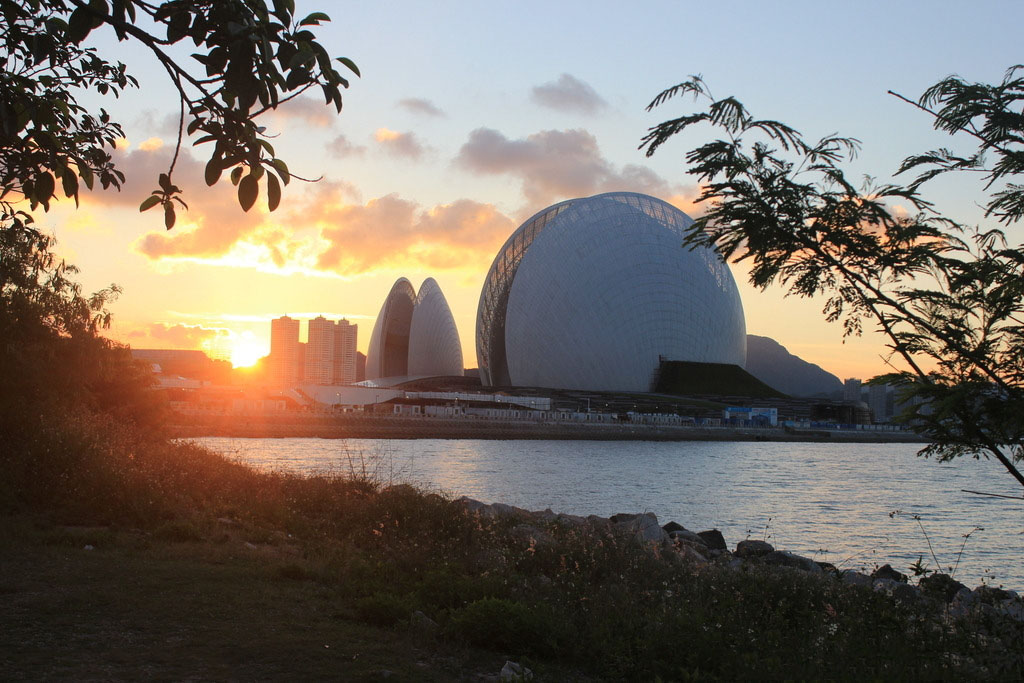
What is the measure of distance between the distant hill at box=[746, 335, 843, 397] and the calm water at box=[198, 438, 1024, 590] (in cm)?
9530

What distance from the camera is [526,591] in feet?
21.6

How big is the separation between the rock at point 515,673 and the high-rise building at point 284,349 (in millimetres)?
142251

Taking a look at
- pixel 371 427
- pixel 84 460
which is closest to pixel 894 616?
pixel 84 460

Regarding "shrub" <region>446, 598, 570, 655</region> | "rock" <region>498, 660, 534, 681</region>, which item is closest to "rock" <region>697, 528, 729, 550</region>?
"shrub" <region>446, 598, 570, 655</region>

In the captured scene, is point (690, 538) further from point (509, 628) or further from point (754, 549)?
point (509, 628)

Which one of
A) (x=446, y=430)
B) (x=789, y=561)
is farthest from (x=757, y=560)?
(x=446, y=430)

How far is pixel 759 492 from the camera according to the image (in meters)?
24.0

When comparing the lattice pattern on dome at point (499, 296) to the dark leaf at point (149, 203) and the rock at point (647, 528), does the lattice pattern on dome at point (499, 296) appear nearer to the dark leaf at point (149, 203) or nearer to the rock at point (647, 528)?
the rock at point (647, 528)

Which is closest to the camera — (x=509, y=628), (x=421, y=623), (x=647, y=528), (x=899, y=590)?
(x=509, y=628)

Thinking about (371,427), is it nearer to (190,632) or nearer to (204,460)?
(204,460)

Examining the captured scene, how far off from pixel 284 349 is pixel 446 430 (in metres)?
102

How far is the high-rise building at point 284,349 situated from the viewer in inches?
5719

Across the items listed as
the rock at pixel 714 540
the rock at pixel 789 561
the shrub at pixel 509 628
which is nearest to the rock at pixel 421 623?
the shrub at pixel 509 628

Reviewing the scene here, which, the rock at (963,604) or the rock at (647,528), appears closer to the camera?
the rock at (963,604)
